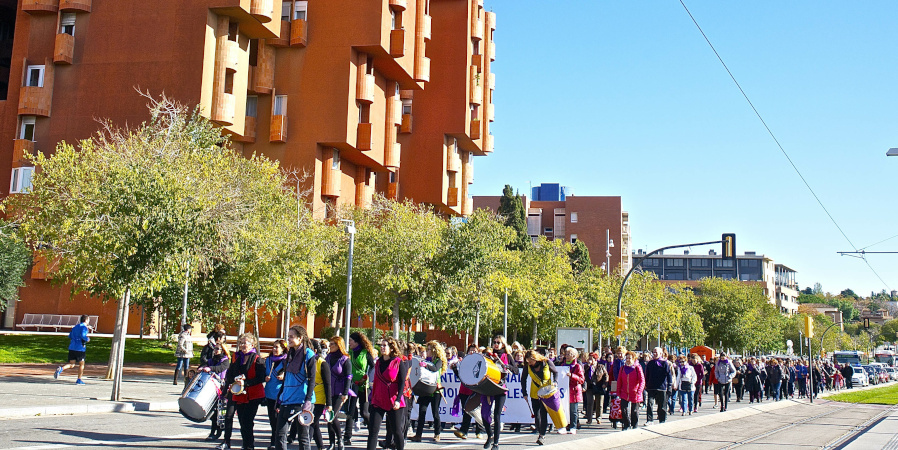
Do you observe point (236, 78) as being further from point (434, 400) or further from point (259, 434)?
point (434, 400)

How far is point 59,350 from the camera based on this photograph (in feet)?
107

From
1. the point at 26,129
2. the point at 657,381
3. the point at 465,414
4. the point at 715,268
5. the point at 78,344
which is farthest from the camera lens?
the point at 715,268

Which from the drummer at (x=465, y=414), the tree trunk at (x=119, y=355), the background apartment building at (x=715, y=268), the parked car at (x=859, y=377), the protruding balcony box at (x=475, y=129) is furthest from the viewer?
the background apartment building at (x=715, y=268)

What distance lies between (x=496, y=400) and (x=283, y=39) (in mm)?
39194

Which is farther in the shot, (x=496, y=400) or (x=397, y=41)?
(x=397, y=41)

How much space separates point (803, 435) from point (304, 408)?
13411 mm

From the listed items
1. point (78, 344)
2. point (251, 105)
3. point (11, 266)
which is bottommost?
point (78, 344)

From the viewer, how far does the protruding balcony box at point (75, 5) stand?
43.8m

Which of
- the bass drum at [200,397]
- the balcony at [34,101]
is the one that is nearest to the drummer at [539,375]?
the bass drum at [200,397]

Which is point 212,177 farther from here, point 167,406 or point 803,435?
point 803,435

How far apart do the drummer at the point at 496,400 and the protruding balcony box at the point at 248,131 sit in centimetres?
3363

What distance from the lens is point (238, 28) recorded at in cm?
4472

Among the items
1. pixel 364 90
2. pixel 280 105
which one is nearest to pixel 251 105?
pixel 280 105

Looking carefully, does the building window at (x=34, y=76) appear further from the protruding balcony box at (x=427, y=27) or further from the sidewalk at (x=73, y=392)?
the protruding balcony box at (x=427, y=27)
